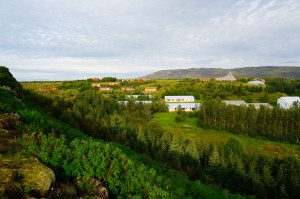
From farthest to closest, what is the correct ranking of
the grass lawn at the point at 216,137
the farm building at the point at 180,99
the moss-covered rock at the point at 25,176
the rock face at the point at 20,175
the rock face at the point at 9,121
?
the farm building at the point at 180,99 → the grass lawn at the point at 216,137 → the rock face at the point at 9,121 → the moss-covered rock at the point at 25,176 → the rock face at the point at 20,175

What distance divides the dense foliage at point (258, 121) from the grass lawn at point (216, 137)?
11.6 feet

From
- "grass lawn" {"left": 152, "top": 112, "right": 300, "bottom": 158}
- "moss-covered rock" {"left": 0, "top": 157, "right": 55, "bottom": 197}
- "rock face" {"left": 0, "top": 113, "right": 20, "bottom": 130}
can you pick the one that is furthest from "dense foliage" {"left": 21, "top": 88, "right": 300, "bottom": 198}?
"moss-covered rock" {"left": 0, "top": 157, "right": 55, "bottom": 197}

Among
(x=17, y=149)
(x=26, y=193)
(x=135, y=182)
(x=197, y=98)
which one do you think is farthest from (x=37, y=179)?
(x=197, y=98)

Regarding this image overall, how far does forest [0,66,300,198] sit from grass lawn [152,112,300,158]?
6.33 feet

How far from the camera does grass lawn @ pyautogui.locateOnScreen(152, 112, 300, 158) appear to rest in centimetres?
6975

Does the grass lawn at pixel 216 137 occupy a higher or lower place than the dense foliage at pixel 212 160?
lower

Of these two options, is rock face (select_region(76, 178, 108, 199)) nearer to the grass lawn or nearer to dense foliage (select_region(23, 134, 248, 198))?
dense foliage (select_region(23, 134, 248, 198))

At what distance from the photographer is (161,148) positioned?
55.4 m

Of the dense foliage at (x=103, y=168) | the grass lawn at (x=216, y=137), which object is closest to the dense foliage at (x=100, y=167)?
the dense foliage at (x=103, y=168)

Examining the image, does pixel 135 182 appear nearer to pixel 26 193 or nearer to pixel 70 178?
pixel 70 178

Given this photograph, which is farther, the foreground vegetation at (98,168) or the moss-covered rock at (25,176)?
the foreground vegetation at (98,168)

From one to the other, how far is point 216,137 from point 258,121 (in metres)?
18.5

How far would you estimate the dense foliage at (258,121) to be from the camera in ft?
272

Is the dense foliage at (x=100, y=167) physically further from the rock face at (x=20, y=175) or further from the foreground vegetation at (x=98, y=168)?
the rock face at (x=20, y=175)
